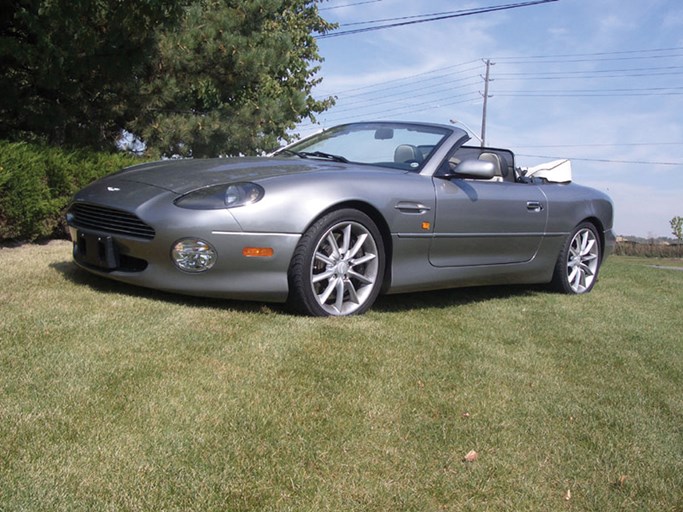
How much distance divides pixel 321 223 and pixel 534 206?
2.21 m

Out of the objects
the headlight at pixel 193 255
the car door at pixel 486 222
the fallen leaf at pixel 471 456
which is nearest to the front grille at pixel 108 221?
the headlight at pixel 193 255

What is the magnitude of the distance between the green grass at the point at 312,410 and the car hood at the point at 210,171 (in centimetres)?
68

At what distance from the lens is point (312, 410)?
2600mm

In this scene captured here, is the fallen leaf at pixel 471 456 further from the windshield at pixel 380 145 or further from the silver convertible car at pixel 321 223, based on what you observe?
the windshield at pixel 380 145

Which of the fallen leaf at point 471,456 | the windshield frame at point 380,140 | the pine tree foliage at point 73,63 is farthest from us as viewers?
the pine tree foliage at point 73,63

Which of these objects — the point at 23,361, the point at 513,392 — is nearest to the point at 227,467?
the point at 23,361

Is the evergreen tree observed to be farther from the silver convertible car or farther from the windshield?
the silver convertible car

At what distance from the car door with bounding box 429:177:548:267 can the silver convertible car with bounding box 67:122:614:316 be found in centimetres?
1

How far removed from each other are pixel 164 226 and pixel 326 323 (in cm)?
104

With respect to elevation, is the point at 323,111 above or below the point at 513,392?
above

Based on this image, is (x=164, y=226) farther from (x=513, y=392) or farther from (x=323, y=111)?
(x=323, y=111)

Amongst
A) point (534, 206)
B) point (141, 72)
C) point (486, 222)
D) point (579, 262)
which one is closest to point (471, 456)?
point (486, 222)

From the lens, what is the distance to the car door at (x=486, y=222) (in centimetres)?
469

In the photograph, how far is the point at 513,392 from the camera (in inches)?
120
